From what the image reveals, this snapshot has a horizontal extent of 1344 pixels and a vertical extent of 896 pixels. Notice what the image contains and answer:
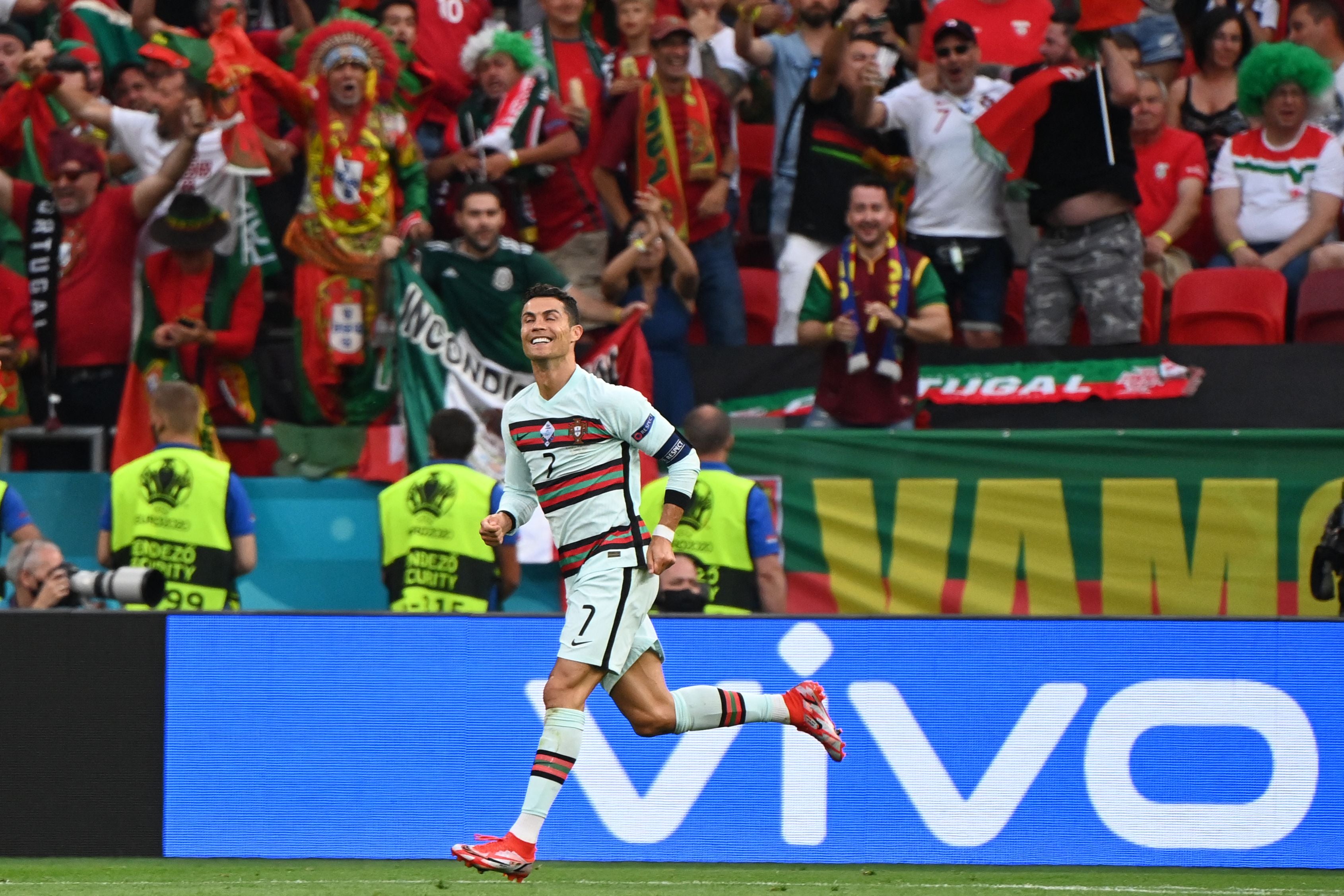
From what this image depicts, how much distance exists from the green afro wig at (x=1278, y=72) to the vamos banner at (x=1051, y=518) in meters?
2.29

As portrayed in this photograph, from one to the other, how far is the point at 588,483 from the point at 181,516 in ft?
10.1

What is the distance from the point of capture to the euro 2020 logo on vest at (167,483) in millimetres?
8609

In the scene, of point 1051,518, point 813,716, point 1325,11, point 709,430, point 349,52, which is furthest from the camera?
point 1325,11

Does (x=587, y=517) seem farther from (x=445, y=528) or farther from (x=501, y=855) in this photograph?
(x=445, y=528)

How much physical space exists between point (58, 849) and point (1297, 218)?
295 inches

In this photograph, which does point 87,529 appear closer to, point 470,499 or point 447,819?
point 470,499

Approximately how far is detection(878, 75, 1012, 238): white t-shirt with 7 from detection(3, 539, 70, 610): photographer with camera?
17.1 feet

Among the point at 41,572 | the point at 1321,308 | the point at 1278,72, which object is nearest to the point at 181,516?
the point at 41,572

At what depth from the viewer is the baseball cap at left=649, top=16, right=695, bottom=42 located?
35.2 ft

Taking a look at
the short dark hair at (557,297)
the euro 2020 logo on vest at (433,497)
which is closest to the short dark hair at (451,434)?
the euro 2020 logo on vest at (433,497)

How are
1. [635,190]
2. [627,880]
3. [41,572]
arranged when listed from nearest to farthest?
[627,880] < [41,572] < [635,190]

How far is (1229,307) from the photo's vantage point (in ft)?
34.4

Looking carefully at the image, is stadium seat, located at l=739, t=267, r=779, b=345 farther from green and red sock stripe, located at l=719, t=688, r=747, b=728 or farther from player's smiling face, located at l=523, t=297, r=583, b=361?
player's smiling face, located at l=523, t=297, r=583, b=361

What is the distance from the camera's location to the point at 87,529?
10203mm
